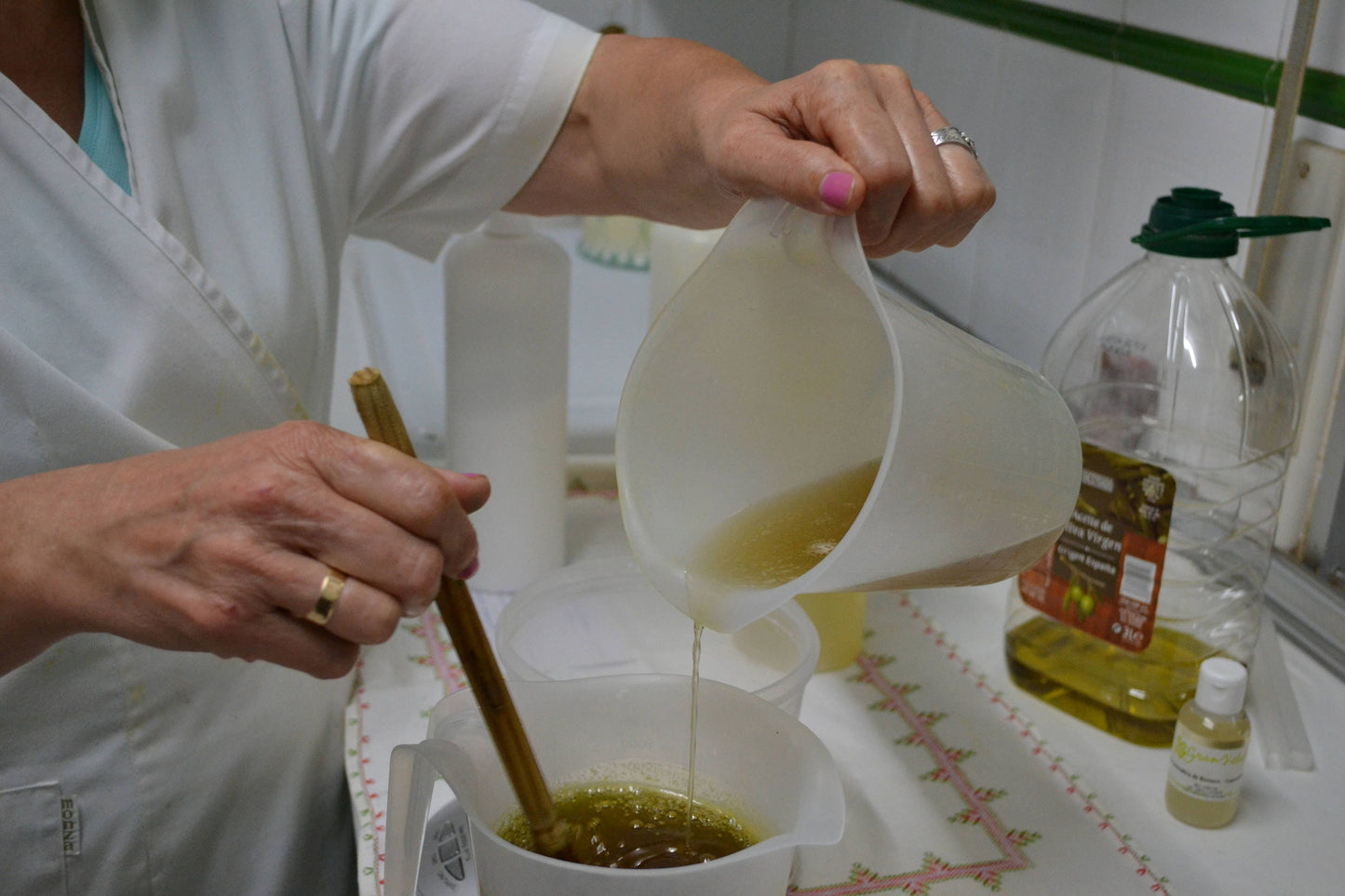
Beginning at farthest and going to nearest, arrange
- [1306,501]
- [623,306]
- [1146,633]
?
[623,306] → [1306,501] → [1146,633]

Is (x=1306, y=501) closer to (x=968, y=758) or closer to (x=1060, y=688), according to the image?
(x=1060, y=688)

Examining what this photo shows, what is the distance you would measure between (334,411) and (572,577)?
0.61 metres

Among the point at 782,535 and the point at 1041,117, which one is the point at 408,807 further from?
the point at 1041,117

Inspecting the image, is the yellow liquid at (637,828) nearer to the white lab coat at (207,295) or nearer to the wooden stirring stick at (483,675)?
the wooden stirring stick at (483,675)

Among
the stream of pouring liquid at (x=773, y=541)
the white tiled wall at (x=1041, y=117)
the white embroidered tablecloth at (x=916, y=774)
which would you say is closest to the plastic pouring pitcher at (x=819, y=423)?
the stream of pouring liquid at (x=773, y=541)

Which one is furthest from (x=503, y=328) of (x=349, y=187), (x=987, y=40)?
(x=987, y=40)

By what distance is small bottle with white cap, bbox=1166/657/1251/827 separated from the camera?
2.63 ft

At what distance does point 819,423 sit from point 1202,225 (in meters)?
0.32

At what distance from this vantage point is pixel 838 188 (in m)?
0.62

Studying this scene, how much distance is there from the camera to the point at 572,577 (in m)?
0.95

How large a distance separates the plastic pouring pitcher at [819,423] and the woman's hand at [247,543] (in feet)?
0.48

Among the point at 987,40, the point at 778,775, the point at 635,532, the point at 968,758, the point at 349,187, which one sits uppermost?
the point at 987,40

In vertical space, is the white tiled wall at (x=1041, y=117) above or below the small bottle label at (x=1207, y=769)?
above

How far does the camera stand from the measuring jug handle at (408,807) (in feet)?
2.15
